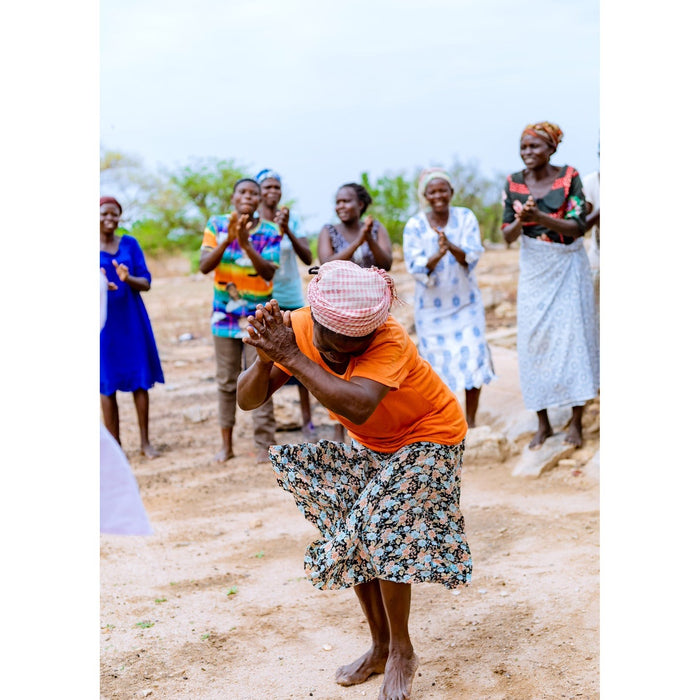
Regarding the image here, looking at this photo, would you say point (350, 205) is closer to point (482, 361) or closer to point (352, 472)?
point (482, 361)

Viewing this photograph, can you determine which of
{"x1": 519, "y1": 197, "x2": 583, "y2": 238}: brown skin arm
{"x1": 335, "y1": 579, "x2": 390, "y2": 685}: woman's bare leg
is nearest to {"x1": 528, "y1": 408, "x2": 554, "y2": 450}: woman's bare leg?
{"x1": 519, "y1": 197, "x2": 583, "y2": 238}: brown skin arm

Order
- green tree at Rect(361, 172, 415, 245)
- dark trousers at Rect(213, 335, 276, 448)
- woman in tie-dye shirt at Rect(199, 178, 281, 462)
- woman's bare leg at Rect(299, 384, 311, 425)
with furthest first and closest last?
green tree at Rect(361, 172, 415, 245) < woman's bare leg at Rect(299, 384, 311, 425) < dark trousers at Rect(213, 335, 276, 448) < woman in tie-dye shirt at Rect(199, 178, 281, 462)

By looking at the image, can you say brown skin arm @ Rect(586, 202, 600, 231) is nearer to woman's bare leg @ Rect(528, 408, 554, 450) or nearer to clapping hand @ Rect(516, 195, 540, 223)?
clapping hand @ Rect(516, 195, 540, 223)

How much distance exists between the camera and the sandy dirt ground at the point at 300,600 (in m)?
3.10

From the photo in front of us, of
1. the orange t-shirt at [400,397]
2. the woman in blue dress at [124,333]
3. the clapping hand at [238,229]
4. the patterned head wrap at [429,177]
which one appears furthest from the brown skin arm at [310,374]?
the patterned head wrap at [429,177]

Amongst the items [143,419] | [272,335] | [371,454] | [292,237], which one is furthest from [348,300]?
[143,419]

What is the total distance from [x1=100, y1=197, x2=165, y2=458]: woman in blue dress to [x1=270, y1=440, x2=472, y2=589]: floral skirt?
3347mm

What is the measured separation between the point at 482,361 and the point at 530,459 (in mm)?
842

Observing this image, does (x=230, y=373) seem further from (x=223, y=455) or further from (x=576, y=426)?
(x=576, y=426)

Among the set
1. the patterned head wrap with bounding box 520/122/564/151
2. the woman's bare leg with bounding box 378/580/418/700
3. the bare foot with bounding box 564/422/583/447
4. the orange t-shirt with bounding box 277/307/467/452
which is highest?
the patterned head wrap with bounding box 520/122/564/151

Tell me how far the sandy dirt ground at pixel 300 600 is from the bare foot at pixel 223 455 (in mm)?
63

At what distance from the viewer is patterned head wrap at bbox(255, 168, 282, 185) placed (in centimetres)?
632

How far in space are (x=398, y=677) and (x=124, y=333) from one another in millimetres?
3913

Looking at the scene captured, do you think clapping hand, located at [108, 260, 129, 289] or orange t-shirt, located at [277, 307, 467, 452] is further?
clapping hand, located at [108, 260, 129, 289]
